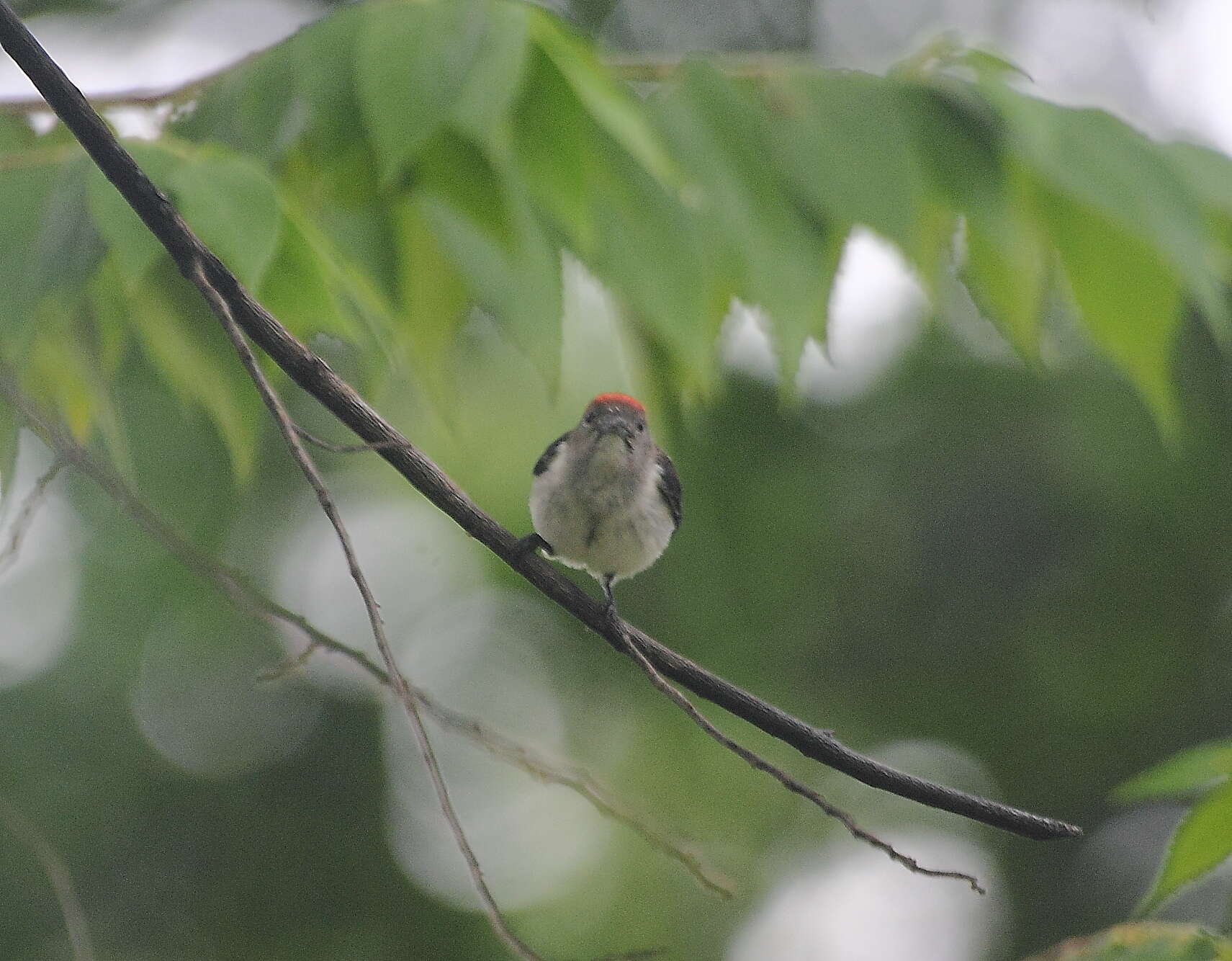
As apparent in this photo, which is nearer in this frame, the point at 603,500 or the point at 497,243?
the point at 497,243

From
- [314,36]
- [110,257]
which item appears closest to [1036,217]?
[314,36]

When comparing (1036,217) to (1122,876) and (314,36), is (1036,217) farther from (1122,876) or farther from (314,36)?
(1122,876)

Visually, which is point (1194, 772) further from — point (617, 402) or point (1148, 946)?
point (617, 402)

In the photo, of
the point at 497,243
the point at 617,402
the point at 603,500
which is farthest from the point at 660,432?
the point at 497,243

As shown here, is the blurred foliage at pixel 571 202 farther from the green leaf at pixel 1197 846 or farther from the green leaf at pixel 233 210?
the green leaf at pixel 1197 846

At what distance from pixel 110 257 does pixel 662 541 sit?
5.88 ft

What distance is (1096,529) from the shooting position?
8500 millimetres

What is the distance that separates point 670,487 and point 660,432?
1.70ft

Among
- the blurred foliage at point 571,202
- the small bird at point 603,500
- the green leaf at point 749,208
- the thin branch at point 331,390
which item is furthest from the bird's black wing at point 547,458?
the thin branch at point 331,390

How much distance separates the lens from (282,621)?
2178 millimetres

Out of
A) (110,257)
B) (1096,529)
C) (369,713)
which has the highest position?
(110,257)

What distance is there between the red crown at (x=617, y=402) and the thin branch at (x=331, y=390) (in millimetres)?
1983

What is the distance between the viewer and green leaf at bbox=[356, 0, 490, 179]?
2.51m

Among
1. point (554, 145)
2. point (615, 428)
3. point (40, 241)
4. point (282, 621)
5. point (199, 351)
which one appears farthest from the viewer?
point (615, 428)
